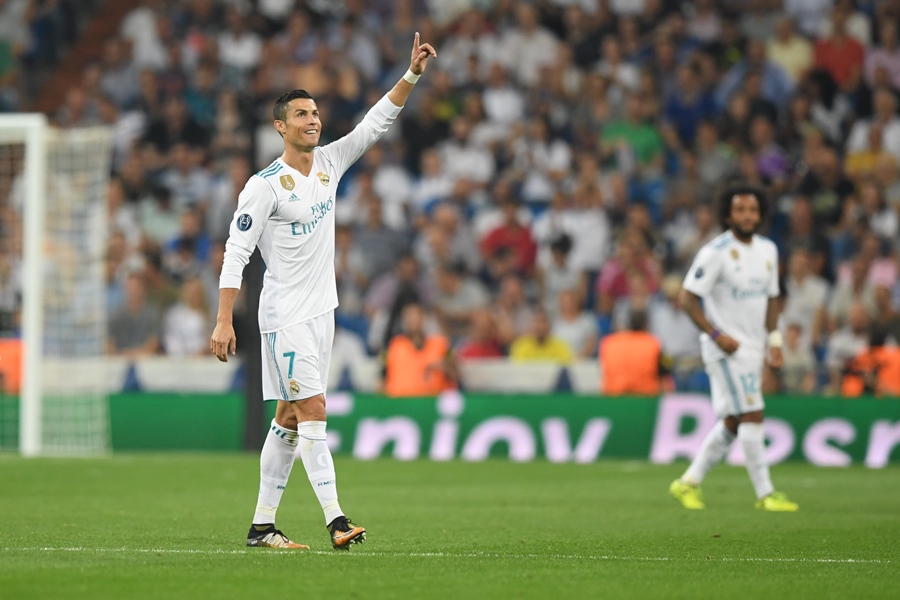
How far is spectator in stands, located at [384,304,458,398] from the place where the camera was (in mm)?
19422

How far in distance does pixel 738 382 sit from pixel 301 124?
199 inches

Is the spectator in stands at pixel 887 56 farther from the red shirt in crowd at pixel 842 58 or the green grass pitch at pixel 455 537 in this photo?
the green grass pitch at pixel 455 537

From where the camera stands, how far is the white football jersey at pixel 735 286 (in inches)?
498

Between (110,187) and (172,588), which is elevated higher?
(110,187)

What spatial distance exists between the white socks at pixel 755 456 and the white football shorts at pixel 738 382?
0.52ft

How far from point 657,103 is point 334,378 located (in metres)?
6.45

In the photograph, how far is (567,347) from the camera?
20047mm

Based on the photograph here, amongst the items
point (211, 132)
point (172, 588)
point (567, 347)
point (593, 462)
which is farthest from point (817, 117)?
point (172, 588)

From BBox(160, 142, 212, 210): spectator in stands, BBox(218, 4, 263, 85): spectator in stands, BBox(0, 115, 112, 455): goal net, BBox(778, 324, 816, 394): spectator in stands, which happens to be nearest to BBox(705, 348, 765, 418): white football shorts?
BBox(778, 324, 816, 394): spectator in stands

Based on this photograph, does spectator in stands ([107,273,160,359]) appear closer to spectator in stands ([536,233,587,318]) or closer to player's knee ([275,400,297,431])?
spectator in stands ([536,233,587,318])

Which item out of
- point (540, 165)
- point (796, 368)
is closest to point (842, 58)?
point (540, 165)

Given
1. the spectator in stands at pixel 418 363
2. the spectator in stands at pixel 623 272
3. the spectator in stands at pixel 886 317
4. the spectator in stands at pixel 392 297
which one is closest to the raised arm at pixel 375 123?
the spectator in stands at pixel 418 363

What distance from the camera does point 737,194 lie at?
1272cm

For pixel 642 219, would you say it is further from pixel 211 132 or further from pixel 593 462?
pixel 211 132
